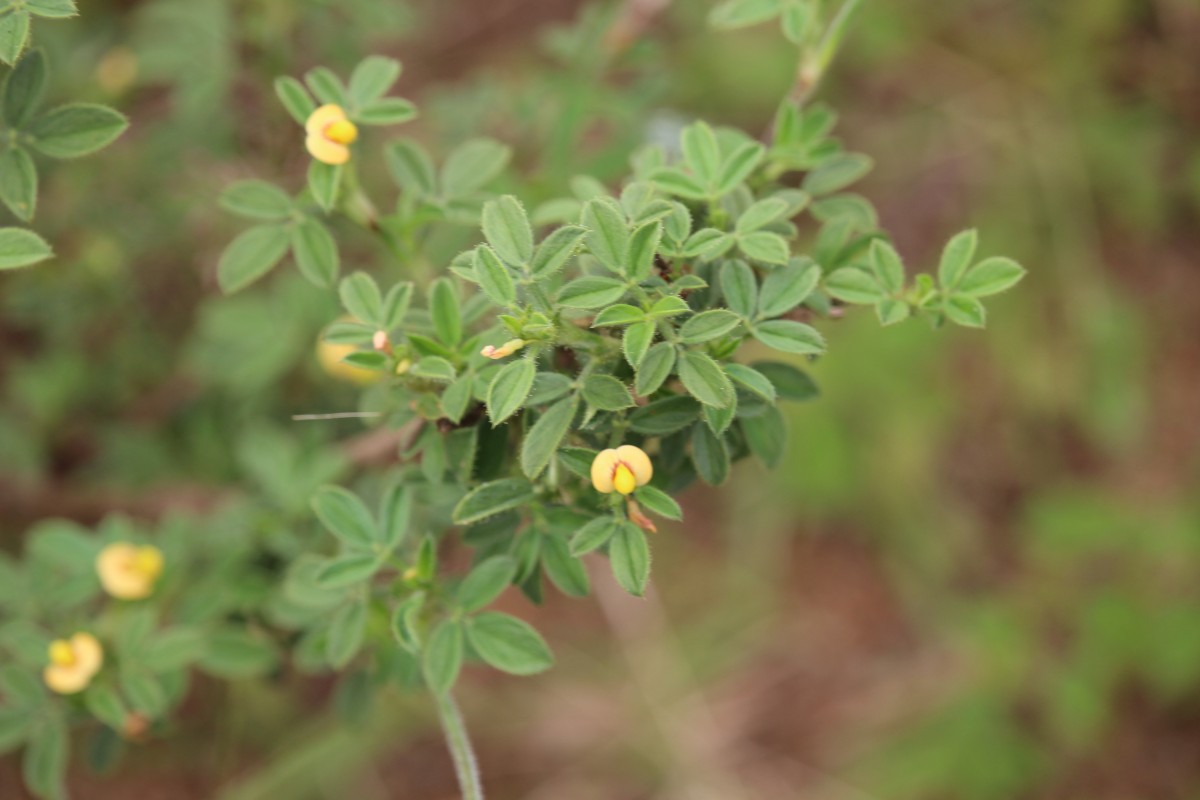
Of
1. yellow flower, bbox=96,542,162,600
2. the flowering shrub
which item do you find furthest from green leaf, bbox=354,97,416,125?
yellow flower, bbox=96,542,162,600

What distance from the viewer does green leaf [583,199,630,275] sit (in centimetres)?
92

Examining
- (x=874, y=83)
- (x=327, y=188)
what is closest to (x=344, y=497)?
(x=327, y=188)

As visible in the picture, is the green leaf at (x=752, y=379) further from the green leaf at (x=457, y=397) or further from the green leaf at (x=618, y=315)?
the green leaf at (x=457, y=397)

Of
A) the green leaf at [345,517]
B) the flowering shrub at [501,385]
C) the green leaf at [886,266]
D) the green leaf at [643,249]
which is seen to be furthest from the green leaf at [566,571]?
the green leaf at [886,266]

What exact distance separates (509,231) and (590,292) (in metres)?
0.10

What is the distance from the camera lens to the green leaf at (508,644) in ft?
3.51

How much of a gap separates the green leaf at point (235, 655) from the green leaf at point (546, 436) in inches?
27.6

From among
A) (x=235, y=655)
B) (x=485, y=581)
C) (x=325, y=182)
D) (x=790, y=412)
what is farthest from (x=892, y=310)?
(x=790, y=412)

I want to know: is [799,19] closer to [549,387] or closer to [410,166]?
[410,166]

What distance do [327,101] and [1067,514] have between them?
83.2 inches

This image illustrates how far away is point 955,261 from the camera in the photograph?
42.7 inches

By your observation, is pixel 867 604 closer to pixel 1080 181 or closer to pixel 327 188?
pixel 1080 181

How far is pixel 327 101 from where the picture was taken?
1174mm

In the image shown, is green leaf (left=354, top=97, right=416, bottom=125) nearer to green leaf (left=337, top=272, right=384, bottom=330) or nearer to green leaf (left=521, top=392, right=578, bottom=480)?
green leaf (left=337, top=272, right=384, bottom=330)
